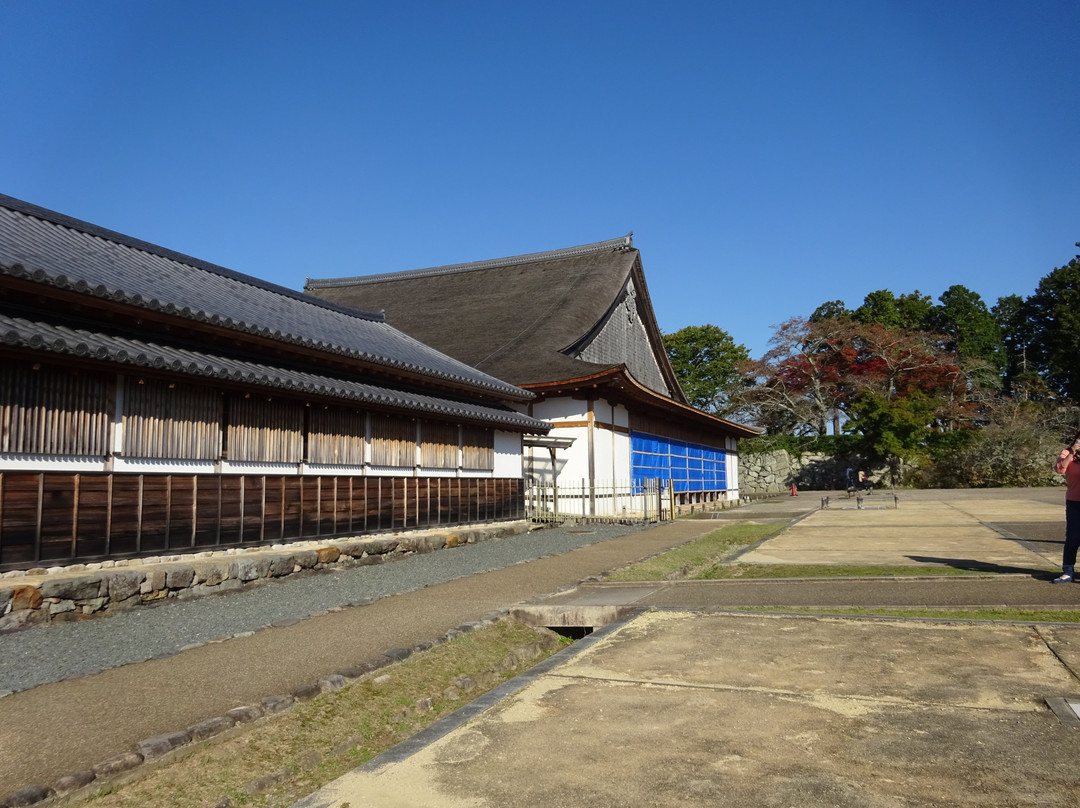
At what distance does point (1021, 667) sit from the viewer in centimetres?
457

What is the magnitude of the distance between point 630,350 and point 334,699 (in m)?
22.3

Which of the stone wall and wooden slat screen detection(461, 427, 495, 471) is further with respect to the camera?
the stone wall

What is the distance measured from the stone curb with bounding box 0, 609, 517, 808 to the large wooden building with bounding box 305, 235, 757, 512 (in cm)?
1345

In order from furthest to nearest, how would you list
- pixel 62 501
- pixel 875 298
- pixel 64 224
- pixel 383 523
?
pixel 875 298 < pixel 383 523 < pixel 64 224 < pixel 62 501

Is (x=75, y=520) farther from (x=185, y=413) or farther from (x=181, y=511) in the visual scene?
(x=185, y=413)

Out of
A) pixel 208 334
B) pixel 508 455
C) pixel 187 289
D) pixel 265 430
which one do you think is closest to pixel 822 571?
pixel 265 430

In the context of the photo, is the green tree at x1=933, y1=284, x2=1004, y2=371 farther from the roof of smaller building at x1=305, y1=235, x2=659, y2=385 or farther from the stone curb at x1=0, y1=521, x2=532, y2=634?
the stone curb at x1=0, y1=521, x2=532, y2=634

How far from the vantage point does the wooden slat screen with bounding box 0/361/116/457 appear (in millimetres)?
7254

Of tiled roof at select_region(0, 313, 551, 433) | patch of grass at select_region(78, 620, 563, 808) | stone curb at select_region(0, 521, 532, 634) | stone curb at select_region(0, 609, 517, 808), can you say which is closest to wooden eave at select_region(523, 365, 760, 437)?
tiled roof at select_region(0, 313, 551, 433)

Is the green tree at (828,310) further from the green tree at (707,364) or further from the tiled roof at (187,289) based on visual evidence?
the tiled roof at (187,289)

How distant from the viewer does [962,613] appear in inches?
251

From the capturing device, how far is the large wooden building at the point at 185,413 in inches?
293

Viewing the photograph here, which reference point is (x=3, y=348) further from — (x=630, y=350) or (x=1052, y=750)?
(x=630, y=350)

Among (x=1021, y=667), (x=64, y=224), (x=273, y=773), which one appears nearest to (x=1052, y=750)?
(x=1021, y=667)
